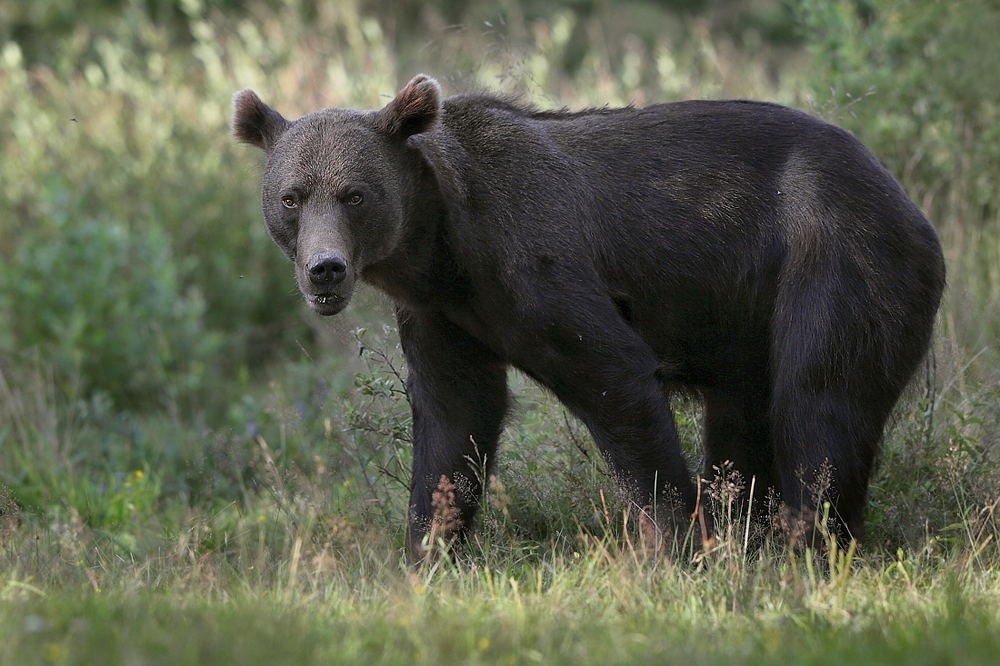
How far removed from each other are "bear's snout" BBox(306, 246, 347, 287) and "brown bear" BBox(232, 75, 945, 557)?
12mm

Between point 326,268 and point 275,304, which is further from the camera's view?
point 275,304

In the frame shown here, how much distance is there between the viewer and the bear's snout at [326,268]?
4.47m

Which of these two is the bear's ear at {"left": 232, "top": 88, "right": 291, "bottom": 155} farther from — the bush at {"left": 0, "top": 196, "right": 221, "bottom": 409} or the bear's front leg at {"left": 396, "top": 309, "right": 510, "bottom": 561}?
the bush at {"left": 0, "top": 196, "right": 221, "bottom": 409}

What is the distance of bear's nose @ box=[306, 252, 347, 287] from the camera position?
14.7 feet

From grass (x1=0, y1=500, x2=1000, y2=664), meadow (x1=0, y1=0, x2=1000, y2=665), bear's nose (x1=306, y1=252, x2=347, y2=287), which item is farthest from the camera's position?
bear's nose (x1=306, y1=252, x2=347, y2=287)

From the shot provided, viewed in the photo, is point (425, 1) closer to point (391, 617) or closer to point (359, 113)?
point (359, 113)

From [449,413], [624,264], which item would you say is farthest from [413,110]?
[449,413]

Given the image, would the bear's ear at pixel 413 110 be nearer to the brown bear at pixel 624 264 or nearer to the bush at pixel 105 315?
the brown bear at pixel 624 264

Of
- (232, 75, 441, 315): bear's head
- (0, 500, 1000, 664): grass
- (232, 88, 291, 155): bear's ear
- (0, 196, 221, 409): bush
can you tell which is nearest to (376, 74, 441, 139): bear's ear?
(232, 75, 441, 315): bear's head

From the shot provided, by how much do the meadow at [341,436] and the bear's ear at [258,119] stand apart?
1.21ft

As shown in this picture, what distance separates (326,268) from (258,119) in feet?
3.52

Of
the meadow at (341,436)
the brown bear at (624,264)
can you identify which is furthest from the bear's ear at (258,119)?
the meadow at (341,436)

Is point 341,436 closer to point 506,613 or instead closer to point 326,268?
point 326,268

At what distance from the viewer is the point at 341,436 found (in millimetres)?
6387
